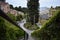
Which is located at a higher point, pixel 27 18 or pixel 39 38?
pixel 39 38

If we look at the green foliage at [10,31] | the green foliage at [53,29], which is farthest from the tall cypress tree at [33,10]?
the green foliage at [10,31]

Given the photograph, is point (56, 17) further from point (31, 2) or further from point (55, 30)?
point (31, 2)

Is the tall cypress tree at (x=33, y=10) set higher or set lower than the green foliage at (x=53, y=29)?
lower

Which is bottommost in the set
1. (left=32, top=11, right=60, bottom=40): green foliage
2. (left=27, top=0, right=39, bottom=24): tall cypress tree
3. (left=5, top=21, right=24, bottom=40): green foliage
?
(left=27, top=0, right=39, bottom=24): tall cypress tree

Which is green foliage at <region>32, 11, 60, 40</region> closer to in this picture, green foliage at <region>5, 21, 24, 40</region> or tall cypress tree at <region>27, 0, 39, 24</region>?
green foliage at <region>5, 21, 24, 40</region>

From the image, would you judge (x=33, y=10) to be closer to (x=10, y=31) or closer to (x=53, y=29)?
(x=53, y=29)

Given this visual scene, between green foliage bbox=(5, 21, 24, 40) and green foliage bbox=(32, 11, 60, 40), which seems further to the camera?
green foliage bbox=(32, 11, 60, 40)

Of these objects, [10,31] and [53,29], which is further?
[53,29]

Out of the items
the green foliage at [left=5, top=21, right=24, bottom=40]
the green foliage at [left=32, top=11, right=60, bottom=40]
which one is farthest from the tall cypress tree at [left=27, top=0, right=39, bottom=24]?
the green foliage at [left=5, top=21, right=24, bottom=40]

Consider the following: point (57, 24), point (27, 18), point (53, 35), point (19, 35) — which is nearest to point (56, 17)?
point (57, 24)

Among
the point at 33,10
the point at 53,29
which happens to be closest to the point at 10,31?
the point at 53,29

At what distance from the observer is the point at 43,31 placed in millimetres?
2508

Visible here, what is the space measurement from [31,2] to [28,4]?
32 cm

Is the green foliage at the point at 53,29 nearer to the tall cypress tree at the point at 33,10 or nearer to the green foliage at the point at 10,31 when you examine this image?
the green foliage at the point at 10,31
